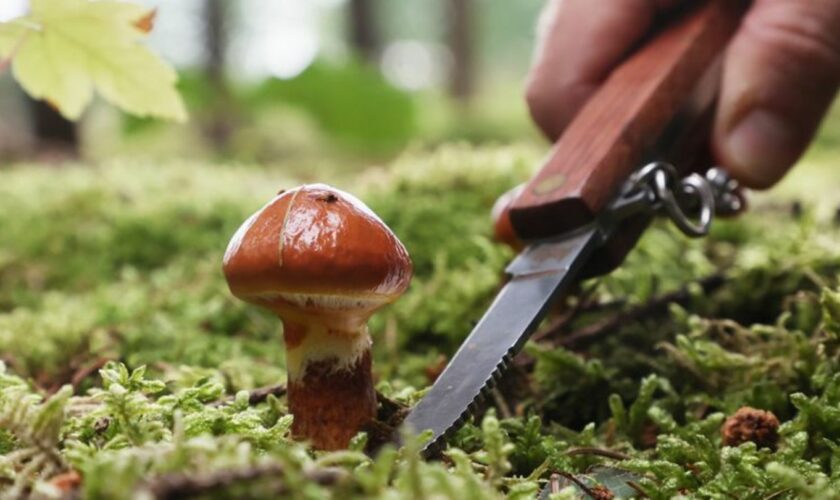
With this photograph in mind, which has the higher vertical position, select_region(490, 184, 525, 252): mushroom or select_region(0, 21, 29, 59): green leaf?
select_region(0, 21, 29, 59): green leaf

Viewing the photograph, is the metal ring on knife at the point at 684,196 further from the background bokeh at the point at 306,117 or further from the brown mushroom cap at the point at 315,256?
the background bokeh at the point at 306,117

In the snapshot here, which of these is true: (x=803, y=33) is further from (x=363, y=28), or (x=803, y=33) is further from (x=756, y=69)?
(x=363, y=28)

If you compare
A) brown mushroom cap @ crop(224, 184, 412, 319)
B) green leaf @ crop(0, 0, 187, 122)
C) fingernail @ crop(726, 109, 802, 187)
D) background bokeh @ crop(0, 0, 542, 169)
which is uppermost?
green leaf @ crop(0, 0, 187, 122)

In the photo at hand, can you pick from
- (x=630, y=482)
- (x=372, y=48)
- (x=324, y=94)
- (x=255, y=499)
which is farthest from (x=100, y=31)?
(x=372, y=48)

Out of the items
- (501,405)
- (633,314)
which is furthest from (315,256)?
(633,314)

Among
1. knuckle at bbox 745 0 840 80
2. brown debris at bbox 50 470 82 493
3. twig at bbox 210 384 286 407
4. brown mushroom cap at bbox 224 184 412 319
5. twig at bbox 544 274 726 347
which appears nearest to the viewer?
brown debris at bbox 50 470 82 493

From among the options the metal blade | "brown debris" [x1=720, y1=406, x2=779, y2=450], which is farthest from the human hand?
"brown debris" [x1=720, y1=406, x2=779, y2=450]

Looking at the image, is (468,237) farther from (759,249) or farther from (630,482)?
(630,482)

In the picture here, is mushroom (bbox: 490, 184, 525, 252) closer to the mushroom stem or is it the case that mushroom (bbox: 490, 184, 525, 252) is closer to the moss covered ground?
the moss covered ground
